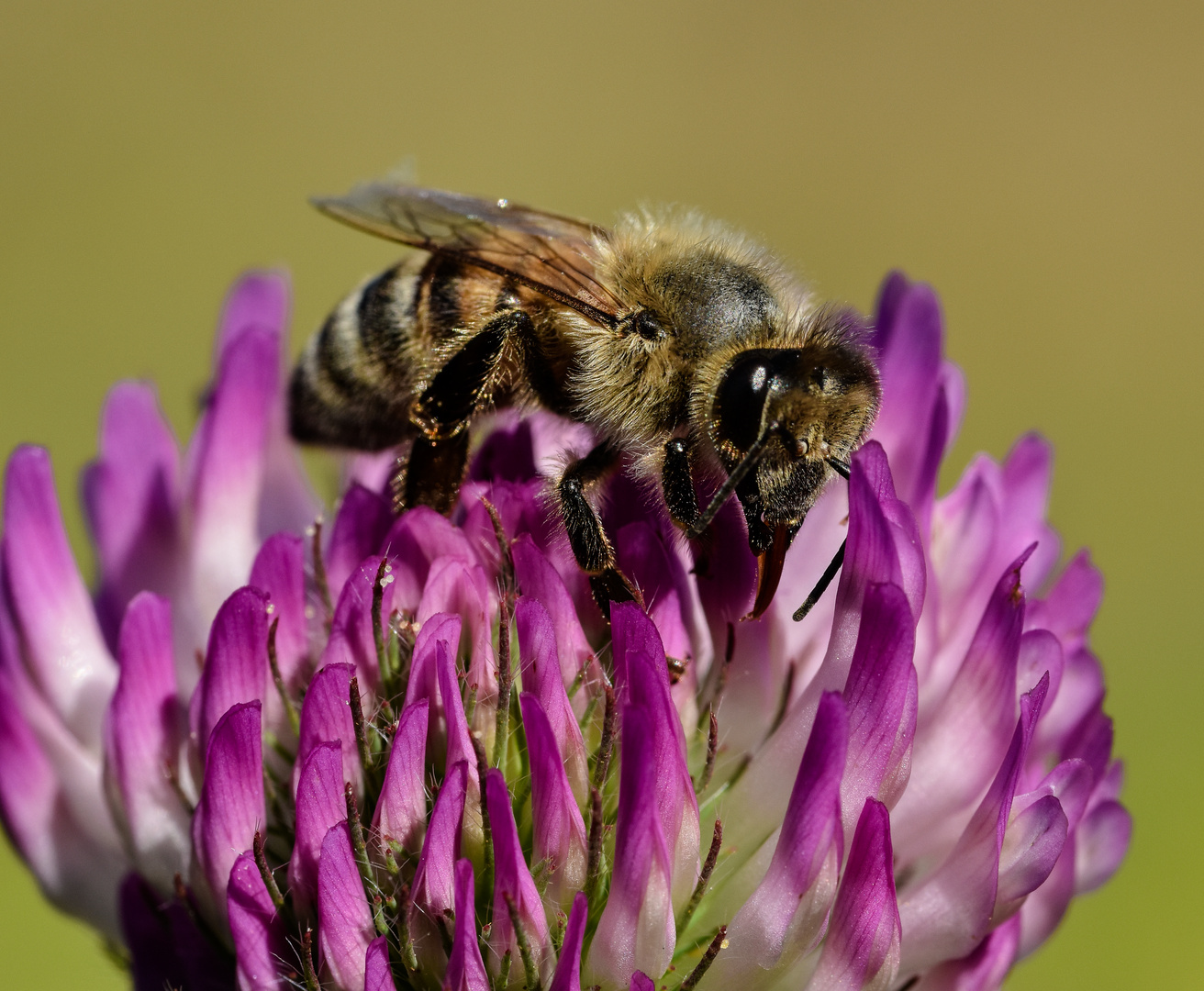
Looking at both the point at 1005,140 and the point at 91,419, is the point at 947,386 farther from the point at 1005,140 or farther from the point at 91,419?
the point at 1005,140

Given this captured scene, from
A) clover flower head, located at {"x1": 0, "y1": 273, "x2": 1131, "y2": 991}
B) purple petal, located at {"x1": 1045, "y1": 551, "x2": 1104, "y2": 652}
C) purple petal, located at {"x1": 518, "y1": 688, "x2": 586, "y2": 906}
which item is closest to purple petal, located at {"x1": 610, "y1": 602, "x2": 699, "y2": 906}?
clover flower head, located at {"x1": 0, "y1": 273, "x2": 1131, "y2": 991}

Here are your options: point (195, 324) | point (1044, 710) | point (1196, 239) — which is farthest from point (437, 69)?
point (1044, 710)

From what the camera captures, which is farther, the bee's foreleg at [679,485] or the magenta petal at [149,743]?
the magenta petal at [149,743]

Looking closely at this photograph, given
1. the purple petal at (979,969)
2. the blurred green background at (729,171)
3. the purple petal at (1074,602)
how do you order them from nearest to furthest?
the purple petal at (979,969) < the purple petal at (1074,602) < the blurred green background at (729,171)

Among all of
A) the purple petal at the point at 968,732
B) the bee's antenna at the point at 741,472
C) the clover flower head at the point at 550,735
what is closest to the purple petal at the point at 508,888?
the clover flower head at the point at 550,735

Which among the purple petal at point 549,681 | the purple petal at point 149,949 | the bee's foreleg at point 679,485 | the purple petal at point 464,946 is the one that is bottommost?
the purple petal at point 149,949

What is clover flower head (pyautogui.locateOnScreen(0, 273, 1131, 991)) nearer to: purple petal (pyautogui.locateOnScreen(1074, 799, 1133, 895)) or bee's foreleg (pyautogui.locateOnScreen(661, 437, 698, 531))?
purple petal (pyautogui.locateOnScreen(1074, 799, 1133, 895))

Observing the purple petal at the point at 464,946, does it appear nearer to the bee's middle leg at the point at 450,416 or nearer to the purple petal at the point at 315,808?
the purple petal at the point at 315,808

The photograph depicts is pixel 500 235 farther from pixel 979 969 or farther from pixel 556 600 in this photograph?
pixel 979 969
